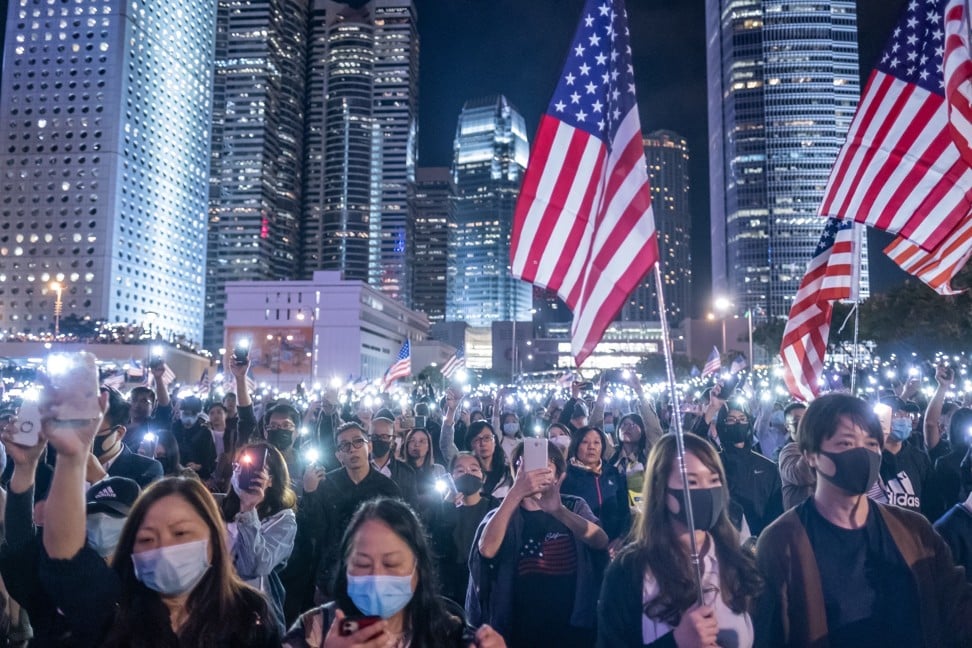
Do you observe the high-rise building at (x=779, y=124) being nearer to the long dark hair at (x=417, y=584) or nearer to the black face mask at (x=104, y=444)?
the black face mask at (x=104, y=444)

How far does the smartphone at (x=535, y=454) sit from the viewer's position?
3732 mm

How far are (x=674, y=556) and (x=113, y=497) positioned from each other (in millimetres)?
2499

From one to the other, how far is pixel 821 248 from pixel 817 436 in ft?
21.8

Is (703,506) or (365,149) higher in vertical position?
(365,149)

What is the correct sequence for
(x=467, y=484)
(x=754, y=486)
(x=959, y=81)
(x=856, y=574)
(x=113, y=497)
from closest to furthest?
1. (x=856, y=574)
2. (x=113, y=497)
3. (x=467, y=484)
4. (x=959, y=81)
5. (x=754, y=486)

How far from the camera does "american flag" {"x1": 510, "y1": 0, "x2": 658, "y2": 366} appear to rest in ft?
15.4

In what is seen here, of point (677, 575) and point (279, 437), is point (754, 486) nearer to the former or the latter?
point (677, 575)

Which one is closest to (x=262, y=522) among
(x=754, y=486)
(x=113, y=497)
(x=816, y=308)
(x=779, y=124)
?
(x=113, y=497)

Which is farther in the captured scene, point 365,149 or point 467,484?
point 365,149

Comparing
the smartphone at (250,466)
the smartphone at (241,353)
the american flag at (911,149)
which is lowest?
the smartphone at (250,466)

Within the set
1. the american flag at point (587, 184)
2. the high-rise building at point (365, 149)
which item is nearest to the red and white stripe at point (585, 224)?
the american flag at point (587, 184)

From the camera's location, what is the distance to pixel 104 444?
5105 mm

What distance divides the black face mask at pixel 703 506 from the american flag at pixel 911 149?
5.14 m

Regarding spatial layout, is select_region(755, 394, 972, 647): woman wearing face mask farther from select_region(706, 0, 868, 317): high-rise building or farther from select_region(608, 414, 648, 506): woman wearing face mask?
select_region(706, 0, 868, 317): high-rise building
